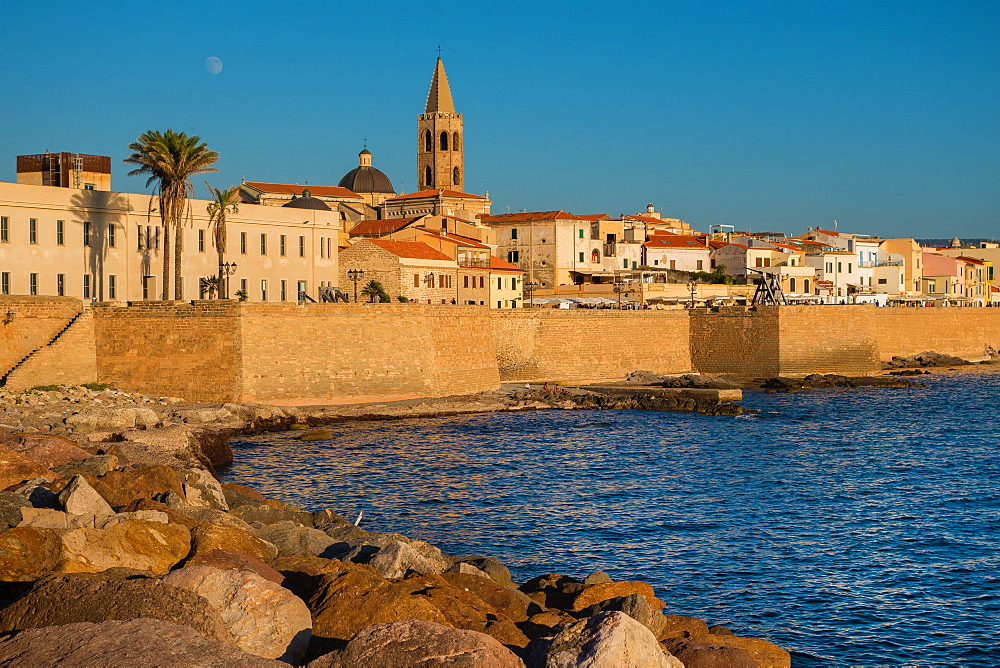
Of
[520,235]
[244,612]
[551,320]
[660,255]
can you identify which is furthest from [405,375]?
[660,255]

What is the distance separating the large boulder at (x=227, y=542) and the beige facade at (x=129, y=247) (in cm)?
2885

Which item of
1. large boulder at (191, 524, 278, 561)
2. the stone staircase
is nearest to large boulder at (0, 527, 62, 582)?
large boulder at (191, 524, 278, 561)

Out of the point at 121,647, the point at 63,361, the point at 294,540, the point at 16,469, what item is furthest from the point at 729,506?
the point at 63,361

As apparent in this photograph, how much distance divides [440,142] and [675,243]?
32.3 metres

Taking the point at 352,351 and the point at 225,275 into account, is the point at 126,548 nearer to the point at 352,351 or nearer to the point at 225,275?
the point at 352,351

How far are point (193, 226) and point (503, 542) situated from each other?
88.8 feet

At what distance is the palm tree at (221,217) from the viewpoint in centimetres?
4131

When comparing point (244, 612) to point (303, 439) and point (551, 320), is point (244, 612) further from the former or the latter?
point (551, 320)

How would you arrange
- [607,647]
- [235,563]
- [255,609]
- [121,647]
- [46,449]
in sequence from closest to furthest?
[121,647] < [607,647] < [255,609] < [235,563] < [46,449]

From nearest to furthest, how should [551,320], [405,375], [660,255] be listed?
[405,375], [551,320], [660,255]

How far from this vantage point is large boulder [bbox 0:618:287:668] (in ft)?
24.6

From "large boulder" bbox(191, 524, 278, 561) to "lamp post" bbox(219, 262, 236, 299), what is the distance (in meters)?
28.9

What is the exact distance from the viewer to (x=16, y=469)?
15617mm

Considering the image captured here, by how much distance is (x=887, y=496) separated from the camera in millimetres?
25656
